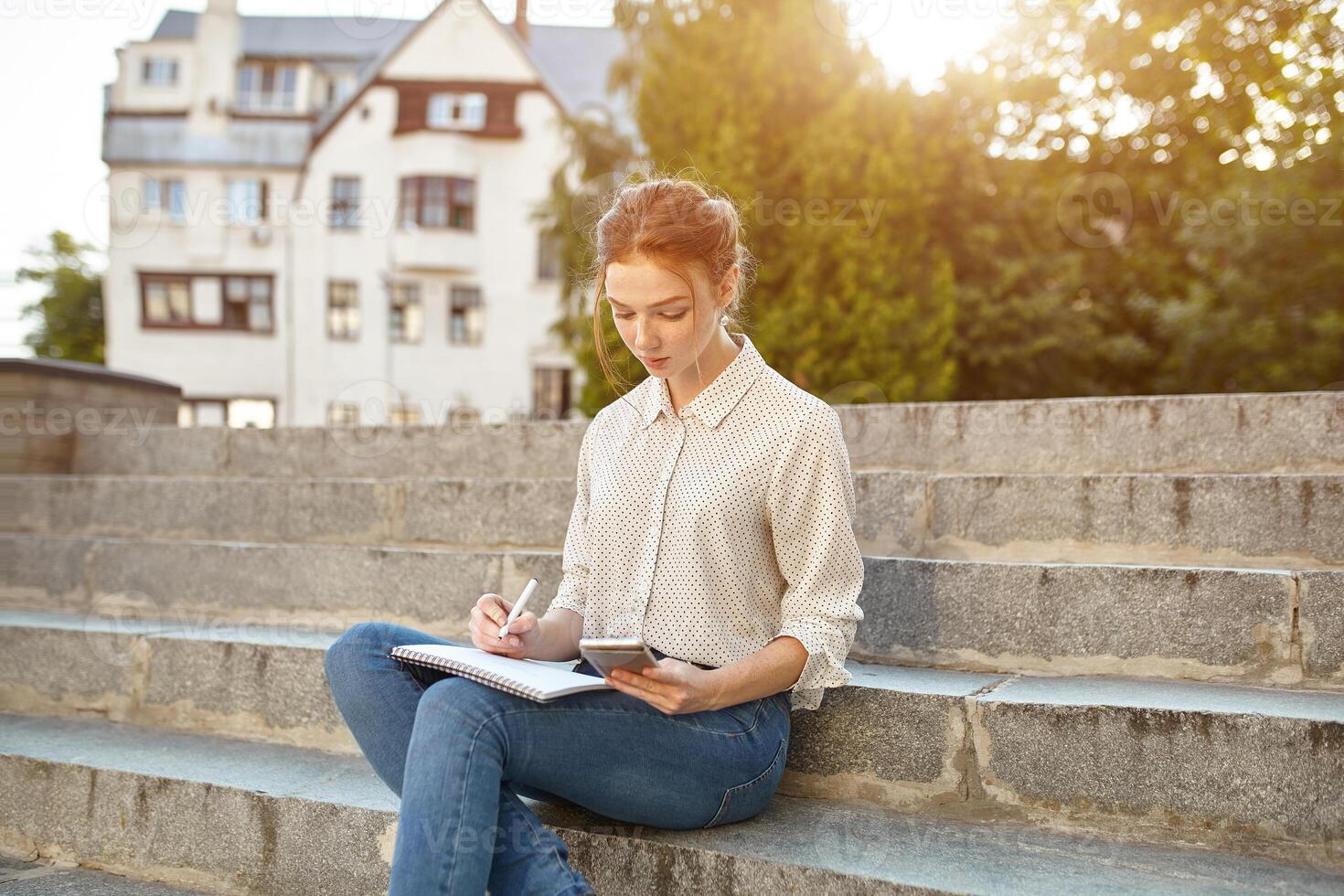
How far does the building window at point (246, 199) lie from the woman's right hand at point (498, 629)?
21923mm

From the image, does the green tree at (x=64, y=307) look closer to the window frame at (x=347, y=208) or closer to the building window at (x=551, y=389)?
the window frame at (x=347, y=208)

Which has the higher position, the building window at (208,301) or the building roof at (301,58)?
the building roof at (301,58)

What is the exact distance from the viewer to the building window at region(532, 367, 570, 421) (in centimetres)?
2069

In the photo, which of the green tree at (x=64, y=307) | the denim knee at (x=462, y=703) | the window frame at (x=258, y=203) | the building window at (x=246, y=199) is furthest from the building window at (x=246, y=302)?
the denim knee at (x=462, y=703)

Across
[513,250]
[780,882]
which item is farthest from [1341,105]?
[513,250]

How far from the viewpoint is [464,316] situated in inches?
829

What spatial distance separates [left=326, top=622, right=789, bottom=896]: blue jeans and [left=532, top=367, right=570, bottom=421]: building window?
60.9 feet

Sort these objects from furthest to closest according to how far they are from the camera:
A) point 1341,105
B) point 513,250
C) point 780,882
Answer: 1. point 513,250
2. point 1341,105
3. point 780,882

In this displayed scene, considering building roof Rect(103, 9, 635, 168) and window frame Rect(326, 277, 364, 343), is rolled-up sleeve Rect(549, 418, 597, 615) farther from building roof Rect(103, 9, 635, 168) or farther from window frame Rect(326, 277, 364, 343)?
building roof Rect(103, 9, 635, 168)

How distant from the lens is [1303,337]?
9.02 metres

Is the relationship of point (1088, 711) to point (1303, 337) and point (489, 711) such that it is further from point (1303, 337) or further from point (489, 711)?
point (1303, 337)

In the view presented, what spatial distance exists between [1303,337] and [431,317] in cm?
1569

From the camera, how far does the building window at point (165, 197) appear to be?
22.4m

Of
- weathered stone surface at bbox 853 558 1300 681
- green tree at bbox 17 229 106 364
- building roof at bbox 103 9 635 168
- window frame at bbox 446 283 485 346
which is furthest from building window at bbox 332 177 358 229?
weathered stone surface at bbox 853 558 1300 681
